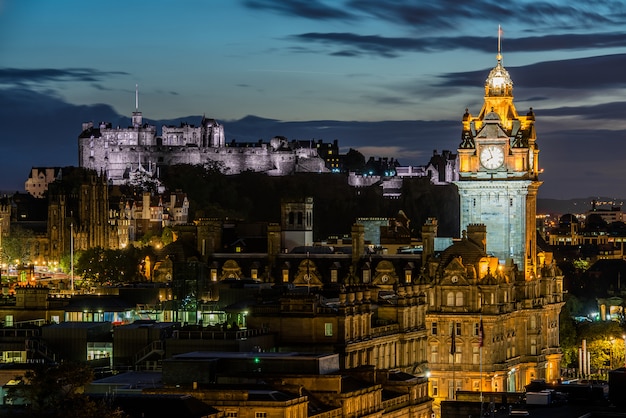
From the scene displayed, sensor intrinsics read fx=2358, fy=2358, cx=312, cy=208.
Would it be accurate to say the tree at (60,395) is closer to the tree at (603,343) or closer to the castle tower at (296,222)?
the castle tower at (296,222)

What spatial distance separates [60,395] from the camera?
267 ft

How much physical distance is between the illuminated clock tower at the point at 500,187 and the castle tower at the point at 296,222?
1234 cm

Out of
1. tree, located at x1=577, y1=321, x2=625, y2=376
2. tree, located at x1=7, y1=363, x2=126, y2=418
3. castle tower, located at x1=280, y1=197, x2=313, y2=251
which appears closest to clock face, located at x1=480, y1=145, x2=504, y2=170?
castle tower, located at x1=280, y1=197, x2=313, y2=251

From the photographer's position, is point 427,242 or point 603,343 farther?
point 603,343

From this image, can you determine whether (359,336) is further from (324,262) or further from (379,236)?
(379,236)

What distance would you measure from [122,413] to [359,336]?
36.1m

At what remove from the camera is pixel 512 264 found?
154 metres

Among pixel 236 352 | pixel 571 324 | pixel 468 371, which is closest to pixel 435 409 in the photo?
pixel 468 371

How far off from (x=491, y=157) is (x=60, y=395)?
264ft

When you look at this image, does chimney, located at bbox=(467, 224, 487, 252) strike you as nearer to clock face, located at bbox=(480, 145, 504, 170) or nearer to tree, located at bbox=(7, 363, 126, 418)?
clock face, located at bbox=(480, 145, 504, 170)

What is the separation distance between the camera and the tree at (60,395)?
7850 cm

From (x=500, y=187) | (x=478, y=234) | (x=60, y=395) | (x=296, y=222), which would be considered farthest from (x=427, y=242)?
(x=60, y=395)

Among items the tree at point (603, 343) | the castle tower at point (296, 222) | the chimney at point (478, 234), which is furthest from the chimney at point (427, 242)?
the tree at point (603, 343)

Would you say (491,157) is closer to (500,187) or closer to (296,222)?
(500,187)
